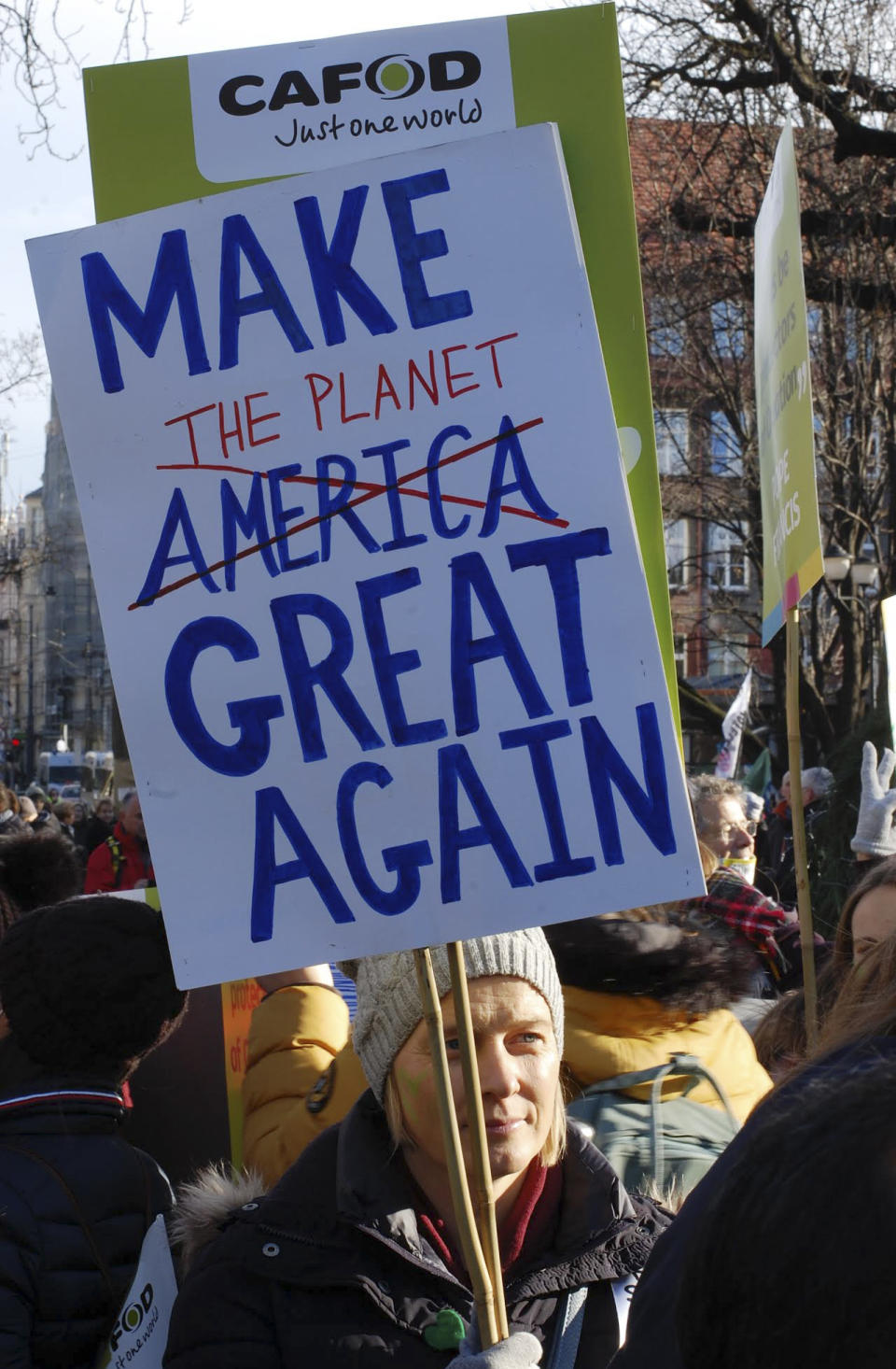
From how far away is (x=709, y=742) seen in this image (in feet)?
109

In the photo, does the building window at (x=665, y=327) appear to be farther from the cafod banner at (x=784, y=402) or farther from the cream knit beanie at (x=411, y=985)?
the cream knit beanie at (x=411, y=985)

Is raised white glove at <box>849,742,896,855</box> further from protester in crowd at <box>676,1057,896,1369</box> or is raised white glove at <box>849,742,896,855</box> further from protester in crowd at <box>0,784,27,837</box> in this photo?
protester in crowd at <box>0,784,27,837</box>

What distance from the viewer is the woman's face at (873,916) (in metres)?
2.80

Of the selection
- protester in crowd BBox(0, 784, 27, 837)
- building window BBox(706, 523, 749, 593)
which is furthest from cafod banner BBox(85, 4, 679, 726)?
building window BBox(706, 523, 749, 593)

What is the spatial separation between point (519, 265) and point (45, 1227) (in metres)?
1.47

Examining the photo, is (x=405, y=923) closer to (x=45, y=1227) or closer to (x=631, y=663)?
(x=631, y=663)

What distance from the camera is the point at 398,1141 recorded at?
6.09 ft

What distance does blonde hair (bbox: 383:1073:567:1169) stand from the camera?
6.15ft

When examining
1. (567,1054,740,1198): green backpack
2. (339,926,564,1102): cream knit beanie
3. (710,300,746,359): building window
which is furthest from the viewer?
(710,300,746,359): building window

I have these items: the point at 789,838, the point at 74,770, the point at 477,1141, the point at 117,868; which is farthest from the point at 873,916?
the point at 74,770

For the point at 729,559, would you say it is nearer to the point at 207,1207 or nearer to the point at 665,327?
the point at 665,327

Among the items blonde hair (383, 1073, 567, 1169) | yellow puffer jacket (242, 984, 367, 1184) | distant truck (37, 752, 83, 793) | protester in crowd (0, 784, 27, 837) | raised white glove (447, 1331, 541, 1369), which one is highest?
blonde hair (383, 1073, 567, 1169)

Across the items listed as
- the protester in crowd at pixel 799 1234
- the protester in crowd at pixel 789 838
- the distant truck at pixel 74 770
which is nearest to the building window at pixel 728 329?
the protester in crowd at pixel 789 838

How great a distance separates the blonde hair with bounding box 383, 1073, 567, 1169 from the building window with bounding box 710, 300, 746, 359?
1469 cm
